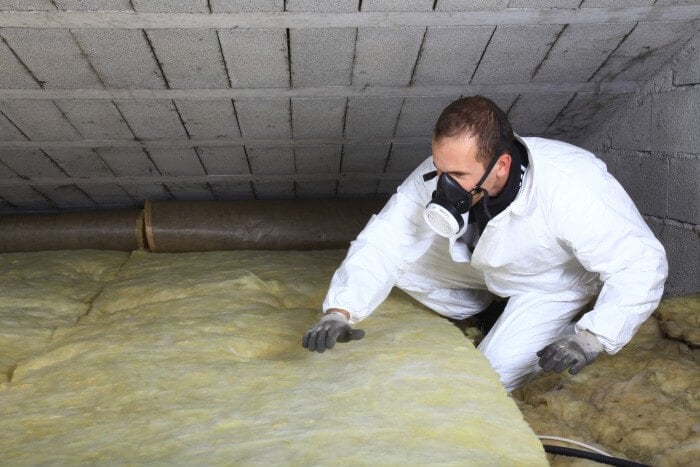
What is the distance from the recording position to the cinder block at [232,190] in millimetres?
3885

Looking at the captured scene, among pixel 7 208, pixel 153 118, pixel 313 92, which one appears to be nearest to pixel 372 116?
pixel 313 92

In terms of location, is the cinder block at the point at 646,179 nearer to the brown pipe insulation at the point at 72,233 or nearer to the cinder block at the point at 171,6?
the cinder block at the point at 171,6

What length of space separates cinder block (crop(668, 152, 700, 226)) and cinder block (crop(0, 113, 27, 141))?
3035 mm

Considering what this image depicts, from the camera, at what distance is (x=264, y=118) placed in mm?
3143

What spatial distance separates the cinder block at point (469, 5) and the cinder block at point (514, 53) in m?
0.13

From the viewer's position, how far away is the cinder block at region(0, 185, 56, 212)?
3.81 meters

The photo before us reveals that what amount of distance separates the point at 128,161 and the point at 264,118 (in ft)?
2.93

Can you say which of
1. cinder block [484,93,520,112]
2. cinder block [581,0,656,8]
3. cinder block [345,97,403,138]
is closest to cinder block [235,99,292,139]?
cinder block [345,97,403,138]

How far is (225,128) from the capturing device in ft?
10.6

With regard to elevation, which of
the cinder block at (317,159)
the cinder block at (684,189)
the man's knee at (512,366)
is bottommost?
the man's knee at (512,366)

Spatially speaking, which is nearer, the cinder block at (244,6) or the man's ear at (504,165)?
the man's ear at (504,165)

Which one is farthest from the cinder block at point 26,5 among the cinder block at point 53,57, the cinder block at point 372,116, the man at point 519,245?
the man at point 519,245

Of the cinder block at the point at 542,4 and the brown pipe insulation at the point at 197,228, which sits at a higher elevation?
the cinder block at the point at 542,4

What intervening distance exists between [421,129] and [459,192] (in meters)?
1.26
